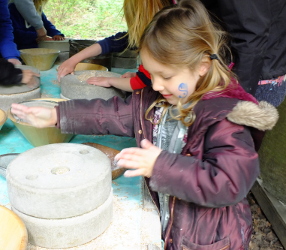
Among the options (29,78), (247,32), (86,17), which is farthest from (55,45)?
(86,17)

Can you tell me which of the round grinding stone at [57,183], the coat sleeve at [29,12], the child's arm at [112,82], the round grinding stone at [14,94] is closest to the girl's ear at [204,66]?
the round grinding stone at [57,183]

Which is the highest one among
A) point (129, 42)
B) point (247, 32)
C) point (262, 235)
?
point (247, 32)

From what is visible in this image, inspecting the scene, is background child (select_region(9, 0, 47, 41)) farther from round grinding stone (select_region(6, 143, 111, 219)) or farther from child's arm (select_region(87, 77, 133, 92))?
round grinding stone (select_region(6, 143, 111, 219))

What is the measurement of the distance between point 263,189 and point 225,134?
1.91 metres

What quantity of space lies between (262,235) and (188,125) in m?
1.76

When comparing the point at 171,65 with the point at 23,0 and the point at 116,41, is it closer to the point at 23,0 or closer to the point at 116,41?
the point at 116,41

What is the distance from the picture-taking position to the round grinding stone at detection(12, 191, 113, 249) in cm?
85

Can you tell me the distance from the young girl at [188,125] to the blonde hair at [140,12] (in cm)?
36

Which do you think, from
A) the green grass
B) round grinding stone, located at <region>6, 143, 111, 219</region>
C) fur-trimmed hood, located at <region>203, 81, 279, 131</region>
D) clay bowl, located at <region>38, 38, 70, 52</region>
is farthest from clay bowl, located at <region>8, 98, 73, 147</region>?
the green grass

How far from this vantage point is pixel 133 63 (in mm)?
2754

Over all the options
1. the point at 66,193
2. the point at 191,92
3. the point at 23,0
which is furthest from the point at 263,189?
the point at 23,0

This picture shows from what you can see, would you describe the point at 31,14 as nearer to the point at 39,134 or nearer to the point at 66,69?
the point at 66,69

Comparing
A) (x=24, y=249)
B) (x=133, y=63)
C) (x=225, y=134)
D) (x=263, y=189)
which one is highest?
(x=225, y=134)

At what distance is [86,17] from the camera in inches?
378
